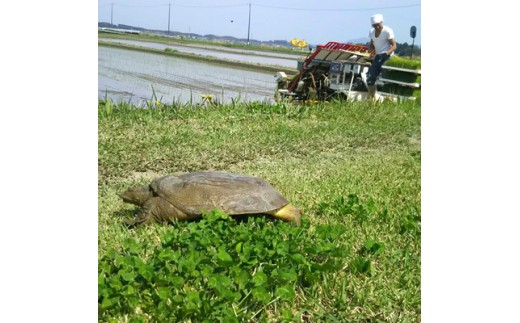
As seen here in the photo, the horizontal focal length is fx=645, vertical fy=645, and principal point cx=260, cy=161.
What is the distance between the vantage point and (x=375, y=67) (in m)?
2.65

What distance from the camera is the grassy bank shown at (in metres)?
2.12

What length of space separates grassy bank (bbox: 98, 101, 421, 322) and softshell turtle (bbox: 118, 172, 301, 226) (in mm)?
58

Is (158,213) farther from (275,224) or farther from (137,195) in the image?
(275,224)

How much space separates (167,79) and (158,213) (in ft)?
1.88

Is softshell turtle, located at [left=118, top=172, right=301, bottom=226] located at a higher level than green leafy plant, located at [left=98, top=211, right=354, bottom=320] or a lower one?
higher

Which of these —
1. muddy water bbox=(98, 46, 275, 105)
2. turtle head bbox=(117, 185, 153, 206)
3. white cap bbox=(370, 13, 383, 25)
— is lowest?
turtle head bbox=(117, 185, 153, 206)

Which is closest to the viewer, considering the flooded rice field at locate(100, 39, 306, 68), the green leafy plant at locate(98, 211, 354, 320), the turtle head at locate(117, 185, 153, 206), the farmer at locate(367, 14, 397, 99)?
the green leafy plant at locate(98, 211, 354, 320)

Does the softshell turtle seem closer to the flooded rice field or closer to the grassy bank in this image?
the grassy bank

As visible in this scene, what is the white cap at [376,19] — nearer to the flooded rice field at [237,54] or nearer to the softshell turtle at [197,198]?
the flooded rice field at [237,54]

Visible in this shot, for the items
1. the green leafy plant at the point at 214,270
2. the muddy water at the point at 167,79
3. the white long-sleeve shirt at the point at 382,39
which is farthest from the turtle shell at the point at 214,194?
the white long-sleeve shirt at the point at 382,39

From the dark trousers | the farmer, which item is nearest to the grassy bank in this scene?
the dark trousers

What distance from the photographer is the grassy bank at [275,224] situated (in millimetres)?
2119
